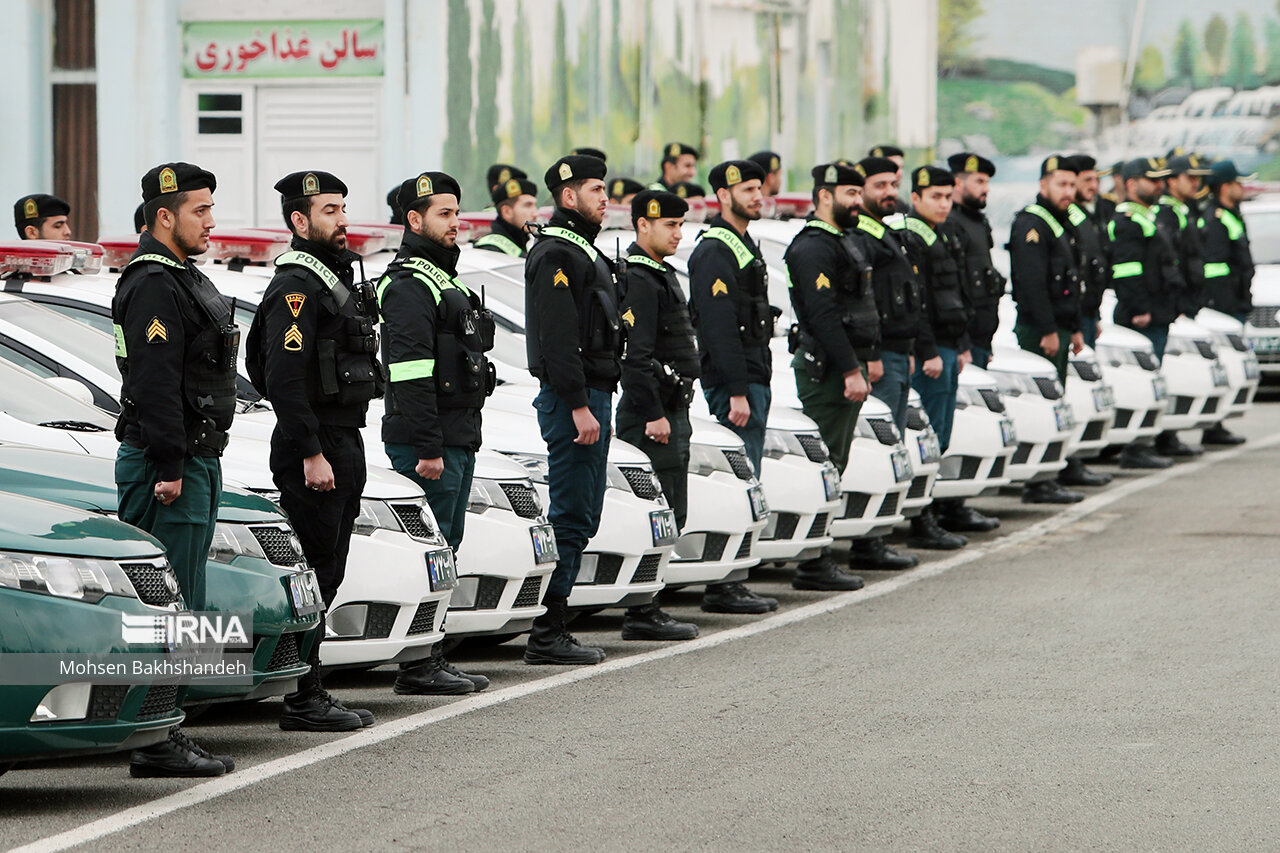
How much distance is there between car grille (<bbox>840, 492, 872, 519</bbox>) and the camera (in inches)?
465

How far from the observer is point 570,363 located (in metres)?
9.05

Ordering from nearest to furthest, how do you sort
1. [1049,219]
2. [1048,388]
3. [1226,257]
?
[1048,388] → [1049,219] → [1226,257]

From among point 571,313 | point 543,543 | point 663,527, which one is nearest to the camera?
point 543,543

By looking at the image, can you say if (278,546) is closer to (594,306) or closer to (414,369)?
(414,369)

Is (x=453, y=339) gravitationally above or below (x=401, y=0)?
below

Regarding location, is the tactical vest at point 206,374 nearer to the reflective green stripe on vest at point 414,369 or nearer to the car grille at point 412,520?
the car grille at point 412,520

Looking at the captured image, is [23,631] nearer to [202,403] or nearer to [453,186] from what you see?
[202,403]

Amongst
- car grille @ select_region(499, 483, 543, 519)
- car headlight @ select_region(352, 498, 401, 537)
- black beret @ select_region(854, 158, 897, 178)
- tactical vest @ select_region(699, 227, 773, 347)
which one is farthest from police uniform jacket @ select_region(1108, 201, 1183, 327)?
car headlight @ select_region(352, 498, 401, 537)

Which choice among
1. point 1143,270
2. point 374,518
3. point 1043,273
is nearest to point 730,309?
point 374,518

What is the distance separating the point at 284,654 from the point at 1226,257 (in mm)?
13542

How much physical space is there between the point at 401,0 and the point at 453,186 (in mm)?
12359

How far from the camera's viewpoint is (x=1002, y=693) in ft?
27.2

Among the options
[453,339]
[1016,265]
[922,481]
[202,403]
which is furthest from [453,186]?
[1016,265]

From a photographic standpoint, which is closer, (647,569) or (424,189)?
(424,189)
